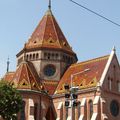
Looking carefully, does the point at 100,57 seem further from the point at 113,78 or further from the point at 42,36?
the point at 42,36

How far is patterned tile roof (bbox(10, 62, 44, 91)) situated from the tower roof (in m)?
5.73

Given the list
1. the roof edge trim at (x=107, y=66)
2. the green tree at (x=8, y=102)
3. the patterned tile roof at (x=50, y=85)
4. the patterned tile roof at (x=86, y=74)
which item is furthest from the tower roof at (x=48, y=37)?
the green tree at (x=8, y=102)

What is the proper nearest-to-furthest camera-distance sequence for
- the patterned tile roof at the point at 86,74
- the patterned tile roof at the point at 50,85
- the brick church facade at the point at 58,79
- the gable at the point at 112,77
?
the brick church facade at the point at 58,79, the gable at the point at 112,77, the patterned tile roof at the point at 86,74, the patterned tile roof at the point at 50,85

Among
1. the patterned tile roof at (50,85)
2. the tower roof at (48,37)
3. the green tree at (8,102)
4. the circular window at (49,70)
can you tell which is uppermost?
the tower roof at (48,37)

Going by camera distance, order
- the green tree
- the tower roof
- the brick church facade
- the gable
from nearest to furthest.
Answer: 1. the green tree
2. the brick church facade
3. the gable
4. the tower roof

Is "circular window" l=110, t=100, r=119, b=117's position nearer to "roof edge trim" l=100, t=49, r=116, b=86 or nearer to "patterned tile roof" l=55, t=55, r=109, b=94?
"roof edge trim" l=100, t=49, r=116, b=86

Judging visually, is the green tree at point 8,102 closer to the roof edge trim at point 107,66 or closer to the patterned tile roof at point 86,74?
the patterned tile roof at point 86,74

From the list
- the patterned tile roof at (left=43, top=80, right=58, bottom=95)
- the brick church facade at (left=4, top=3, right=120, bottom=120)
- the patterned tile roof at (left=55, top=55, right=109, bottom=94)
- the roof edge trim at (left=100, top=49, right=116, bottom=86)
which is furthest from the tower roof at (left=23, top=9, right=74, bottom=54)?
the roof edge trim at (left=100, top=49, right=116, bottom=86)

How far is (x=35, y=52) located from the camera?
230ft

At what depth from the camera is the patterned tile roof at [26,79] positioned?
61750mm

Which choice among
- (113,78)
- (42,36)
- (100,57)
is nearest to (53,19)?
(42,36)

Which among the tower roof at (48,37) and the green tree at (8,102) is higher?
the tower roof at (48,37)

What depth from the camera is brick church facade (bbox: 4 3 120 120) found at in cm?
5972

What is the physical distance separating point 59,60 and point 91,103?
1326 centimetres
